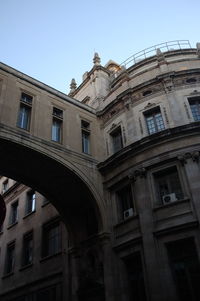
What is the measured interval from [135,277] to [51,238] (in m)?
8.11

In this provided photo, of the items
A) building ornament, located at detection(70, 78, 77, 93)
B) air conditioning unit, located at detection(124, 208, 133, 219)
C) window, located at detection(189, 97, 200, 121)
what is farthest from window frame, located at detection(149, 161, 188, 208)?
building ornament, located at detection(70, 78, 77, 93)

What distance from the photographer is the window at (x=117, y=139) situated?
63.4ft

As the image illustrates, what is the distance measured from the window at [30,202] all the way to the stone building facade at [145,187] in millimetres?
5161

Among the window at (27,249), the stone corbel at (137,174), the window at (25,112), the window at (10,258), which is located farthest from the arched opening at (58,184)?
the window at (10,258)

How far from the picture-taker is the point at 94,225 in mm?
18516

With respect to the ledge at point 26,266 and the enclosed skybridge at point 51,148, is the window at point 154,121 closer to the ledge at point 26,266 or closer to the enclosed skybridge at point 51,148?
the enclosed skybridge at point 51,148

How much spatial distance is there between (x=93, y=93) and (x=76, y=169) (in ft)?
29.1

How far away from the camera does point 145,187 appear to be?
15.7m

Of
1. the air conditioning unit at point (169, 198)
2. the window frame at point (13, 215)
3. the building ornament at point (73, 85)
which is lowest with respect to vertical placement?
the air conditioning unit at point (169, 198)

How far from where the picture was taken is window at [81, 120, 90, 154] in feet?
63.7

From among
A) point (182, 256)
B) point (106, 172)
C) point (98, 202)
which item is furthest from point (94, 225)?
point (182, 256)

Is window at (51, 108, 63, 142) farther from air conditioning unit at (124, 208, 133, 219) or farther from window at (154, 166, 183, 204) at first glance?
window at (154, 166, 183, 204)

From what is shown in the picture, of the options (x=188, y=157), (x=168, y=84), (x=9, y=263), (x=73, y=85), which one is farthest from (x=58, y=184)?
(x=73, y=85)

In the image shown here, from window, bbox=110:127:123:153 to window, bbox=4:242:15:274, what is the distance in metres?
11.7
